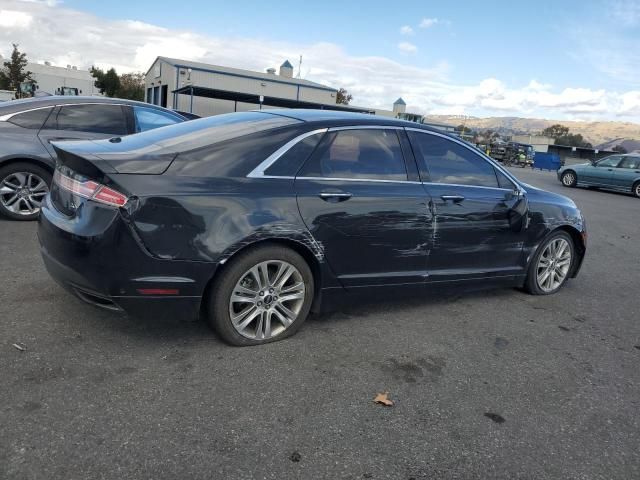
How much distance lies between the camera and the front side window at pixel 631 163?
758 inches

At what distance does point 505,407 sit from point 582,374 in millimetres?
897

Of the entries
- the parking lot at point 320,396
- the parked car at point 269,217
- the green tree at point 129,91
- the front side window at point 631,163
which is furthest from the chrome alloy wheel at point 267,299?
the green tree at point 129,91

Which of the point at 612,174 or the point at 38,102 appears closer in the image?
the point at 38,102

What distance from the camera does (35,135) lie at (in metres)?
6.55

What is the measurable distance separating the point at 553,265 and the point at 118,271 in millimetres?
4258

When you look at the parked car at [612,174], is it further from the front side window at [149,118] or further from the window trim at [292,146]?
the window trim at [292,146]

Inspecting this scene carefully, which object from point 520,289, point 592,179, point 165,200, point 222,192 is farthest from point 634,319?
point 592,179

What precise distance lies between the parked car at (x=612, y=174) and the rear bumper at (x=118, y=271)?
19.7m

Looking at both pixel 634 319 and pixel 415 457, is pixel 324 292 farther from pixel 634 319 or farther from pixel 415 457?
pixel 634 319

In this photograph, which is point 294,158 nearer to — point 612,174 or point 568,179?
point 612,174

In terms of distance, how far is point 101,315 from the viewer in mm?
3961

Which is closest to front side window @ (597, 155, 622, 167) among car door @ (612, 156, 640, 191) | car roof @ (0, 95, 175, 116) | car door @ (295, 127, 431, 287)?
car door @ (612, 156, 640, 191)

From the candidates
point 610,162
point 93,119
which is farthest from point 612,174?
point 93,119

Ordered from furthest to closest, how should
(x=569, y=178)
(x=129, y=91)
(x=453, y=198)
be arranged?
1. (x=129, y=91)
2. (x=569, y=178)
3. (x=453, y=198)
